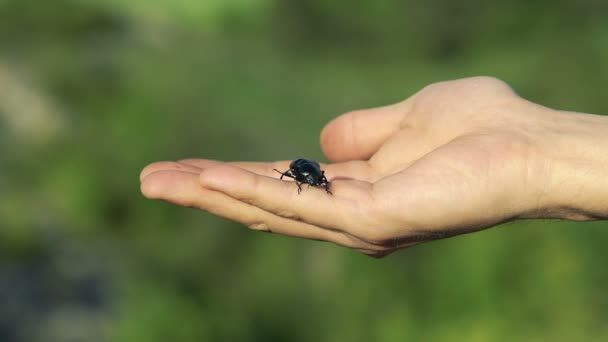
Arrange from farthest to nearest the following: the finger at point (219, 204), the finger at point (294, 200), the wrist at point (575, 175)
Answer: the wrist at point (575, 175), the finger at point (219, 204), the finger at point (294, 200)

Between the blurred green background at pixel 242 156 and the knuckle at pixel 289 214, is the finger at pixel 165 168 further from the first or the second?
the blurred green background at pixel 242 156

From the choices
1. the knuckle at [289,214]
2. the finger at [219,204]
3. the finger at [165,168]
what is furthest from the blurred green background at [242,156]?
the knuckle at [289,214]

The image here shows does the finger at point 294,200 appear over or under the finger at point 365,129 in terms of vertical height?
under

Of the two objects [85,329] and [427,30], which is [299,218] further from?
[427,30]

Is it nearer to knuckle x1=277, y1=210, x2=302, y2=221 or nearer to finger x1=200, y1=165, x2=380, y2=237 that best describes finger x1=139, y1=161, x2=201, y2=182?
Answer: finger x1=200, y1=165, x2=380, y2=237

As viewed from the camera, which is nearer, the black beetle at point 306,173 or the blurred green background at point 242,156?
the black beetle at point 306,173

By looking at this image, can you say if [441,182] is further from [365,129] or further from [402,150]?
[365,129]

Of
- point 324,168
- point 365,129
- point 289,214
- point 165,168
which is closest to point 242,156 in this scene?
point 365,129
